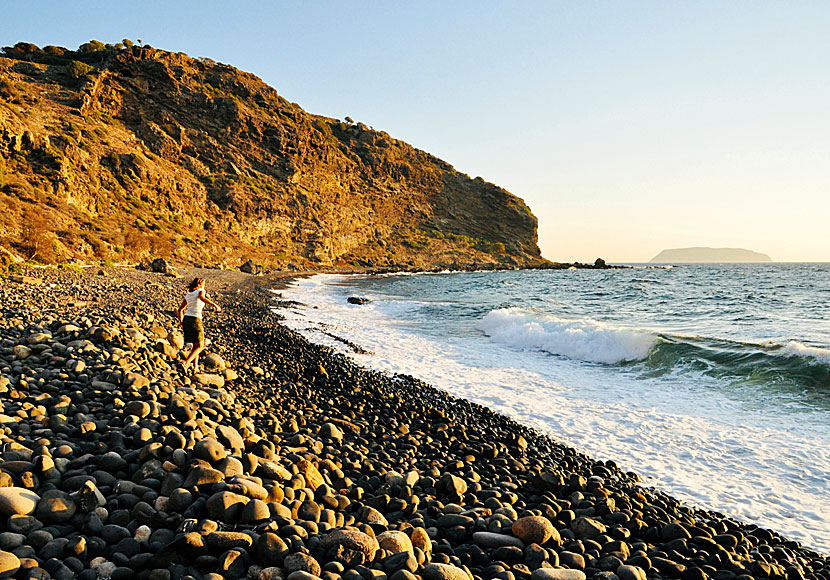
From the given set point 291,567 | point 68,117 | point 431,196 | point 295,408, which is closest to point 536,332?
point 295,408

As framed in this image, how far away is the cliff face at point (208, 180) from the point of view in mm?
39969

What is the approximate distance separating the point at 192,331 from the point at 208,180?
70911 millimetres

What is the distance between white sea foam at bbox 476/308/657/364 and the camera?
1402 cm

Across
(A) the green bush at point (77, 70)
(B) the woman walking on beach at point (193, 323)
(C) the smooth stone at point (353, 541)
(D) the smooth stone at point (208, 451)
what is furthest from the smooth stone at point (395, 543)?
(A) the green bush at point (77, 70)

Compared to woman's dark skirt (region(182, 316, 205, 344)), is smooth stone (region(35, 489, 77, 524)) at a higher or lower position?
lower

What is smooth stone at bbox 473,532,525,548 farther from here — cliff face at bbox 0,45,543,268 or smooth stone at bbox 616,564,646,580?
cliff face at bbox 0,45,543,268

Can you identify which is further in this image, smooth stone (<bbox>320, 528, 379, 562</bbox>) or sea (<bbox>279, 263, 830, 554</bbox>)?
sea (<bbox>279, 263, 830, 554</bbox>)

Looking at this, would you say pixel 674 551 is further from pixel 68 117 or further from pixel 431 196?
pixel 431 196

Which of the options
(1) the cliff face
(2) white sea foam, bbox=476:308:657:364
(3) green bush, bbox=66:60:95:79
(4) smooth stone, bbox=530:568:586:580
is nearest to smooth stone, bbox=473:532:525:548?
(4) smooth stone, bbox=530:568:586:580

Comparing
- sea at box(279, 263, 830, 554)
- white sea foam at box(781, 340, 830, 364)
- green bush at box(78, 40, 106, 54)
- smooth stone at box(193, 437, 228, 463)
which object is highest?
green bush at box(78, 40, 106, 54)

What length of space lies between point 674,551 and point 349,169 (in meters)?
110

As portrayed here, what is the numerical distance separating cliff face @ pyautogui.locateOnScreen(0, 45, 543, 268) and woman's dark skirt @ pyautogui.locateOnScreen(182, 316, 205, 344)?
23.1 m

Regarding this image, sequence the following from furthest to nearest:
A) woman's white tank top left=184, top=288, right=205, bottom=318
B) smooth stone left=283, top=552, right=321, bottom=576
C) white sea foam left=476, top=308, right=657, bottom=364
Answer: white sea foam left=476, top=308, right=657, bottom=364, woman's white tank top left=184, top=288, right=205, bottom=318, smooth stone left=283, top=552, right=321, bottom=576

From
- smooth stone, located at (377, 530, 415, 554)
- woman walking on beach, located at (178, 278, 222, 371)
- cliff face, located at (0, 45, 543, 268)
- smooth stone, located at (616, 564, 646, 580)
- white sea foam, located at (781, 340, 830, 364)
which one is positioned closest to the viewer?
smooth stone, located at (377, 530, 415, 554)
